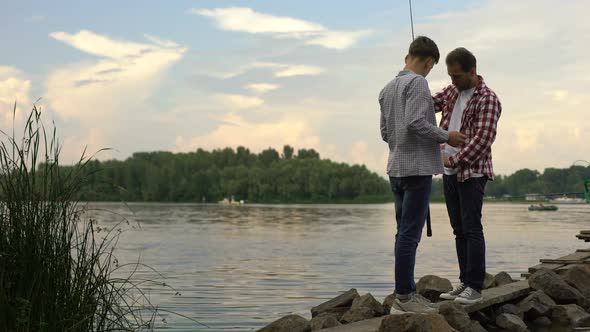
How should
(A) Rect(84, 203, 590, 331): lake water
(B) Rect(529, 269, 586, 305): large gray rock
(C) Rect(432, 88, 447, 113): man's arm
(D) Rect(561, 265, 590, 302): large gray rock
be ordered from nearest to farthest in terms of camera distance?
1. (C) Rect(432, 88, 447, 113): man's arm
2. (B) Rect(529, 269, 586, 305): large gray rock
3. (D) Rect(561, 265, 590, 302): large gray rock
4. (A) Rect(84, 203, 590, 331): lake water

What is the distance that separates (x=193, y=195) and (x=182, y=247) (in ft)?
424

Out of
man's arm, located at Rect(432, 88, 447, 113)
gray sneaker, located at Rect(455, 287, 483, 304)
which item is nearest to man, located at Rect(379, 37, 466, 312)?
man's arm, located at Rect(432, 88, 447, 113)

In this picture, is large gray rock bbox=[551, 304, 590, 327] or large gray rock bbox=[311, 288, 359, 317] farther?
large gray rock bbox=[311, 288, 359, 317]

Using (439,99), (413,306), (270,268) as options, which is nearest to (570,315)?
(413,306)

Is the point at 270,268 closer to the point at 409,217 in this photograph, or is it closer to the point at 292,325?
the point at 292,325

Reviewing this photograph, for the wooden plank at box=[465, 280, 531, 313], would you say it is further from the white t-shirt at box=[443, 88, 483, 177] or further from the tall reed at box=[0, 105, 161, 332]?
→ the tall reed at box=[0, 105, 161, 332]

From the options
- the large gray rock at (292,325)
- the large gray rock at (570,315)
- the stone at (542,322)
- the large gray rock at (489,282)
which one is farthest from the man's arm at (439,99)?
the large gray rock at (489,282)

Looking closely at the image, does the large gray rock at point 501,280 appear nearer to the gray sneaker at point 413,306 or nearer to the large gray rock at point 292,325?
the large gray rock at point 292,325

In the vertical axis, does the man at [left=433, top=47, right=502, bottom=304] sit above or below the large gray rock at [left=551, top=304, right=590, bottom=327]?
above

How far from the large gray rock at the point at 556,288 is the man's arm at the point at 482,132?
2.93 meters

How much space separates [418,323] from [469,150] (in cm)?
135

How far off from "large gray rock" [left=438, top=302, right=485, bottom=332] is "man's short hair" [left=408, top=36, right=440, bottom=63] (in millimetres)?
1880

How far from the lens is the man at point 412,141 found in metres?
5.50

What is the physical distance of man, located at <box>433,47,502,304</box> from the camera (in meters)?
5.88
